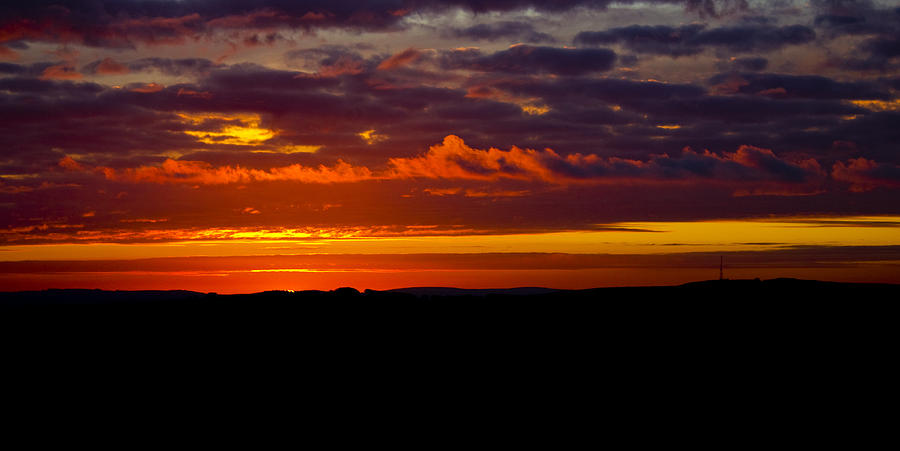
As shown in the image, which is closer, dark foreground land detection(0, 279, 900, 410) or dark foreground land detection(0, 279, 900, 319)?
dark foreground land detection(0, 279, 900, 410)

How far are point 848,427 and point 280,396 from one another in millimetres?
46949

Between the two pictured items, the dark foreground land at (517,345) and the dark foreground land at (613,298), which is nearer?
the dark foreground land at (517,345)

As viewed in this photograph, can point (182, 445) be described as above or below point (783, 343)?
below

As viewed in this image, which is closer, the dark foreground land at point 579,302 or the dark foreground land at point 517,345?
the dark foreground land at point 517,345

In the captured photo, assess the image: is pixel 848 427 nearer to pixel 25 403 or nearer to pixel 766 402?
pixel 766 402

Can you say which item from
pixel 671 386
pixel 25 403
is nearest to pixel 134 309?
pixel 25 403

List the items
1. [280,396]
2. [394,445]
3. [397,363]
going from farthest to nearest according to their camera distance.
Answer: [397,363]
[280,396]
[394,445]

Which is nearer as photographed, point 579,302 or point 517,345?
point 517,345

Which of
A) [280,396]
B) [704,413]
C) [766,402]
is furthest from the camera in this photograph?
[280,396]

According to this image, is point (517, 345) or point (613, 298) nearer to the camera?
point (517, 345)

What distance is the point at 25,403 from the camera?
7456cm

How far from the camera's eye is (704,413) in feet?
205

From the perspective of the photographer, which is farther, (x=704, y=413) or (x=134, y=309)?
(x=134, y=309)

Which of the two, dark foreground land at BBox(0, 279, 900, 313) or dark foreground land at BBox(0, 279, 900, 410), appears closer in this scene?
dark foreground land at BBox(0, 279, 900, 410)
